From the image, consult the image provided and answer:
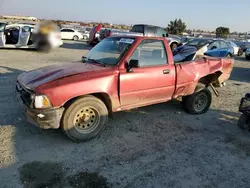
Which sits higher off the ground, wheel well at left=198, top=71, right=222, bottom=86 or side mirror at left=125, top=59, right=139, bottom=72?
side mirror at left=125, top=59, right=139, bottom=72

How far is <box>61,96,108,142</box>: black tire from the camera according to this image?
12.7ft

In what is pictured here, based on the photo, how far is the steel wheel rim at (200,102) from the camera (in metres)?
5.70

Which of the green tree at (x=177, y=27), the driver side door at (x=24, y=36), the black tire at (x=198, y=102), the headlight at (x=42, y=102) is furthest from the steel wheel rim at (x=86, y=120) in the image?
the green tree at (x=177, y=27)

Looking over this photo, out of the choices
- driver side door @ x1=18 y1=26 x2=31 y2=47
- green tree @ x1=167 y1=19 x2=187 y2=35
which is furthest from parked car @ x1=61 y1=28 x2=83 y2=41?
green tree @ x1=167 y1=19 x2=187 y2=35

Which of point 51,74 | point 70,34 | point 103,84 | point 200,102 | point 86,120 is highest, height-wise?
point 70,34

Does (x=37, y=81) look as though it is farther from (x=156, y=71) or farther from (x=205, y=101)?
(x=205, y=101)

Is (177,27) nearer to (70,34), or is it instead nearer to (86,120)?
(70,34)

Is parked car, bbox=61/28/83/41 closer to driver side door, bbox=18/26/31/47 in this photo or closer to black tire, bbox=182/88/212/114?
driver side door, bbox=18/26/31/47

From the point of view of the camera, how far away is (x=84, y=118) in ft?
13.5

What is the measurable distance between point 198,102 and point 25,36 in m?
12.5

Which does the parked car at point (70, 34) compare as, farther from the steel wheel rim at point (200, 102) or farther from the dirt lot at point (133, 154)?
the steel wheel rim at point (200, 102)

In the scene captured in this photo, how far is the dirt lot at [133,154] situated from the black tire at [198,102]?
0.20 metres

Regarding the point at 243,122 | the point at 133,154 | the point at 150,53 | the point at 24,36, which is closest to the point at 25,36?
the point at 24,36

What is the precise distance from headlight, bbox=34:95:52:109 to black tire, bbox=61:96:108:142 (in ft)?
1.12
